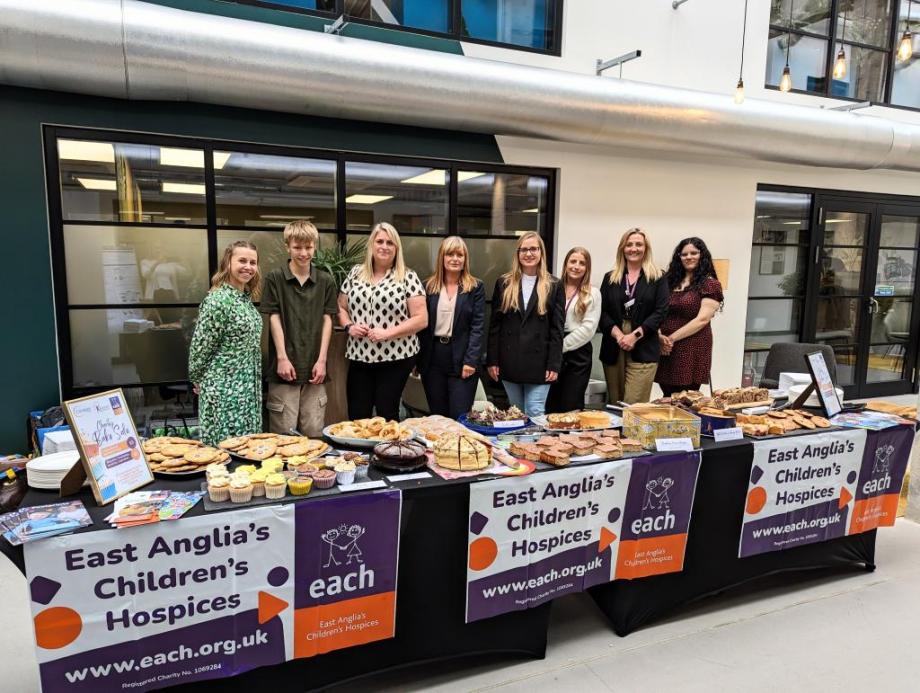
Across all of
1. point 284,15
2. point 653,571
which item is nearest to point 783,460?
point 653,571

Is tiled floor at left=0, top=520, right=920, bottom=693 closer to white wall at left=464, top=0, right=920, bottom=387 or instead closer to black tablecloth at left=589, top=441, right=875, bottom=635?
black tablecloth at left=589, top=441, right=875, bottom=635

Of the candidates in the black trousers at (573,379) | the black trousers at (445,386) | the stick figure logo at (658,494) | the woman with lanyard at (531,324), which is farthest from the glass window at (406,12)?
the stick figure logo at (658,494)

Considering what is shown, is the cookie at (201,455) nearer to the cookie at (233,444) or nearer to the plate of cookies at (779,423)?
the cookie at (233,444)

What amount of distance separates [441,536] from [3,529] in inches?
46.9

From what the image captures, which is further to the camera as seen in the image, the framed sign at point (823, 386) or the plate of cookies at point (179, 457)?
the framed sign at point (823, 386)

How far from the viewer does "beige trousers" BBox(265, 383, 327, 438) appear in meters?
3.33

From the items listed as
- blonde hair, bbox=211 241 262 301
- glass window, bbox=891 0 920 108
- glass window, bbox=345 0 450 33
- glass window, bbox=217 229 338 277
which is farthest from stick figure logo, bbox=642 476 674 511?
glass window, bbox=891 0 920 108

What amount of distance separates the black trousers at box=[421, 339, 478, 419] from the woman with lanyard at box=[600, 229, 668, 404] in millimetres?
1025

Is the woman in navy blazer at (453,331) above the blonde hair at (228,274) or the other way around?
the other way around

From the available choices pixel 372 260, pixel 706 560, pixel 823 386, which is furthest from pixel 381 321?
pixel 823 386

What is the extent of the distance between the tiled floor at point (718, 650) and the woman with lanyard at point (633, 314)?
57.9 inches

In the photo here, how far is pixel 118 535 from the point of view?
1.56 meters

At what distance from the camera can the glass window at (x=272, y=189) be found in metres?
4.05

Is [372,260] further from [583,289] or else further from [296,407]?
[583,289]
